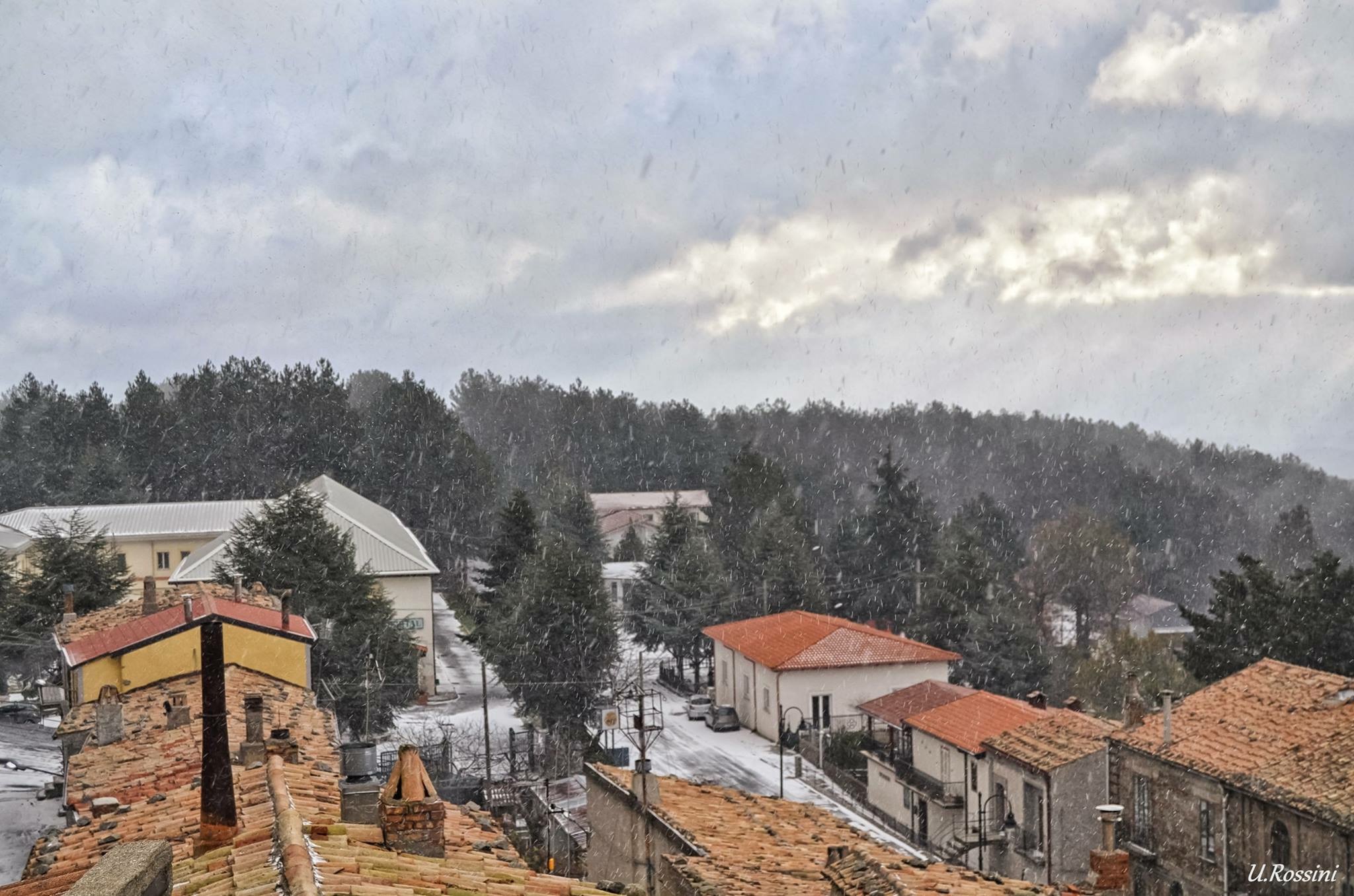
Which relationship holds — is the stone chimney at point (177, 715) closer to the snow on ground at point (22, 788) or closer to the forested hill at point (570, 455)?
the snow on ground at point (22, 788)

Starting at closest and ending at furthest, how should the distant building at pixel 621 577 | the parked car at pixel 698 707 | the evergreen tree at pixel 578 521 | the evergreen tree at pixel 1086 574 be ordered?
the parked car at pixel 698 707 < the distant building at pixel 621 577 < the evergreen tree at pixel 1086 574 < the evergreen tree at pixel 578 521

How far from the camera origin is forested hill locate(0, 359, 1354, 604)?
7338 cm

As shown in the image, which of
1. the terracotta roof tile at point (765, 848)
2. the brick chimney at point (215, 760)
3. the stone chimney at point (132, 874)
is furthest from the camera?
the terracotta roof tile at point (765, 848)

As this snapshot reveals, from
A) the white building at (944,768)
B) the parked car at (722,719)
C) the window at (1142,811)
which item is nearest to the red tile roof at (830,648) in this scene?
the parked car at (722,719)

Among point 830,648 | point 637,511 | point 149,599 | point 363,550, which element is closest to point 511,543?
point 363,550

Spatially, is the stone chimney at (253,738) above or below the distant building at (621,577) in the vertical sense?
above

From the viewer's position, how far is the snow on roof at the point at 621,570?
5975 cm

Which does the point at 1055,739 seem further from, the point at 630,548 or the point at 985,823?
the point at 630,548

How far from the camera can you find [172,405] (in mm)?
80250

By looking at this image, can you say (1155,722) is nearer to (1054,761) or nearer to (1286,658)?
(1054,761)

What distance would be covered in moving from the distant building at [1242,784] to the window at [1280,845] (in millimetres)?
15

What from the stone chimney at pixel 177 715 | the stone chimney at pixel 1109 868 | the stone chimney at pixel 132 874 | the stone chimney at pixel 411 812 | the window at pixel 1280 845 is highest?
the stone chimney at pixel 132 874

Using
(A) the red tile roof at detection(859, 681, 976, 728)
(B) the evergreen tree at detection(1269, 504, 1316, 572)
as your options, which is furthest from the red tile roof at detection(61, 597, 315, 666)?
(B) the evergreen tree at detection(1269, 504, 1316, 572)

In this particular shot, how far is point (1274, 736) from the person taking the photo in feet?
55.9
